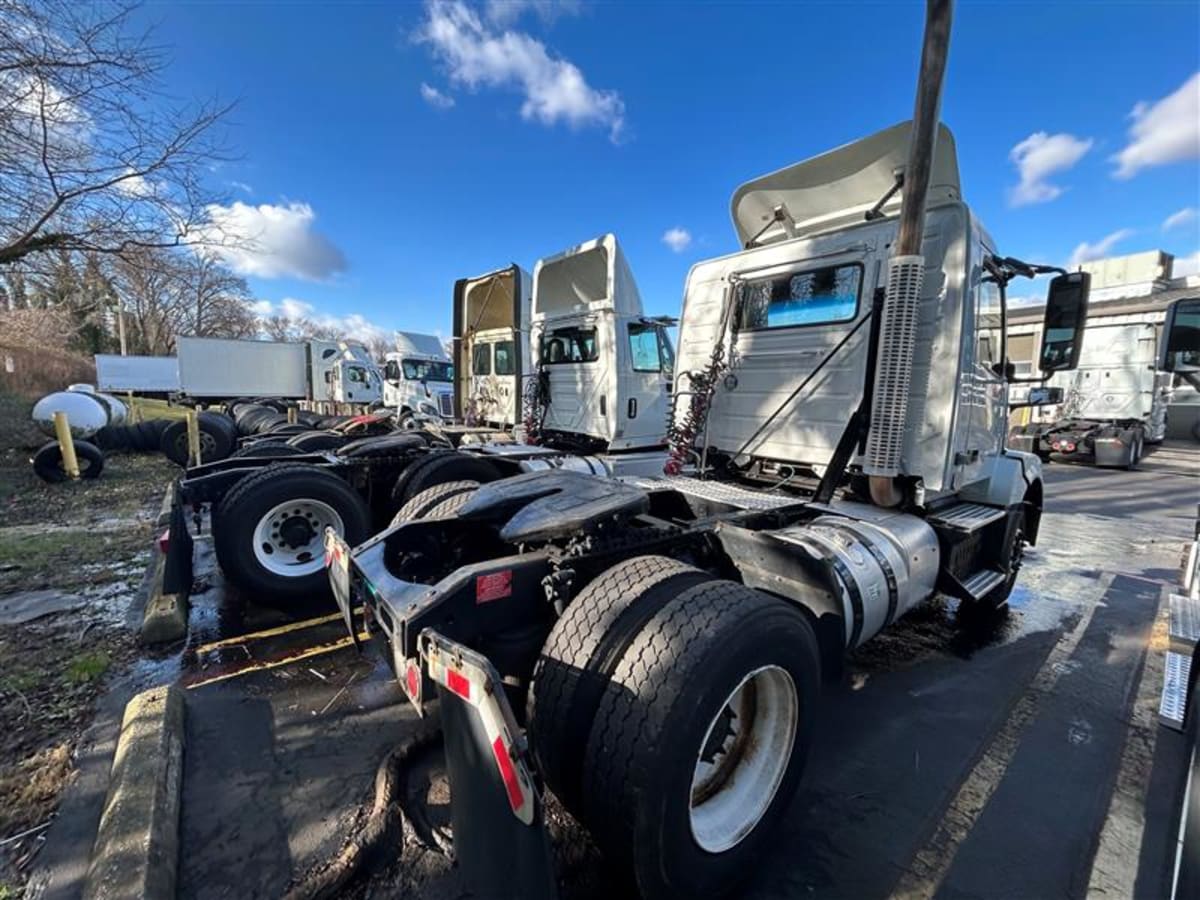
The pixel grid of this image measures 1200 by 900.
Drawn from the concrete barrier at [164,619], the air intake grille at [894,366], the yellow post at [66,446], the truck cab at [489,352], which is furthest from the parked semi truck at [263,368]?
the air intake grille at [894,366]

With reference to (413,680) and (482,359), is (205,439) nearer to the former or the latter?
(482,359)

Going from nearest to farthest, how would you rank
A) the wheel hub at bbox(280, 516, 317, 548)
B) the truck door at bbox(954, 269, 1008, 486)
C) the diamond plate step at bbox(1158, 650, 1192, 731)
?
the diamond plate step at bbox(1158, 650, 1192, 731), the truck door at bbox(954, 269, 1008, 486), the wheel hub at bbox(280, 516, 317, 548)

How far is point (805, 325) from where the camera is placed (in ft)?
13.6

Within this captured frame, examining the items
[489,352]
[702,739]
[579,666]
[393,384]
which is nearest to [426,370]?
[393,384]

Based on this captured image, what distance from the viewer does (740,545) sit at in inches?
106

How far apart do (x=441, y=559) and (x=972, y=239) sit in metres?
3.87

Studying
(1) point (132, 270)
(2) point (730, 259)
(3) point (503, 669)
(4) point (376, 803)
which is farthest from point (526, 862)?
(1) point (132, 270)

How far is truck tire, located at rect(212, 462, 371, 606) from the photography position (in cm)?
414

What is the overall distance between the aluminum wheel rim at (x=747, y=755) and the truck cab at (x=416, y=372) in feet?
44.9

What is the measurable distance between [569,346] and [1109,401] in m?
15.8

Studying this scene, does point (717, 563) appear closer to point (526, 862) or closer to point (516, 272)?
point (526, 862)

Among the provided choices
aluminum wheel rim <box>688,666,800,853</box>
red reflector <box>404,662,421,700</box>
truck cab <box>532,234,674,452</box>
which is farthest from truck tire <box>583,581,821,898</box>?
truck cab <box>532,234,674,452</box>

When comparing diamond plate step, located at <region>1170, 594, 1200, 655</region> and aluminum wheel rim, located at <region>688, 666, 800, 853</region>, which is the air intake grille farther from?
aluminum wheel rim, located at <region>688, 666, 800, 853</region>

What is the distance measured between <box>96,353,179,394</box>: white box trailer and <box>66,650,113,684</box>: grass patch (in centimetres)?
3202
